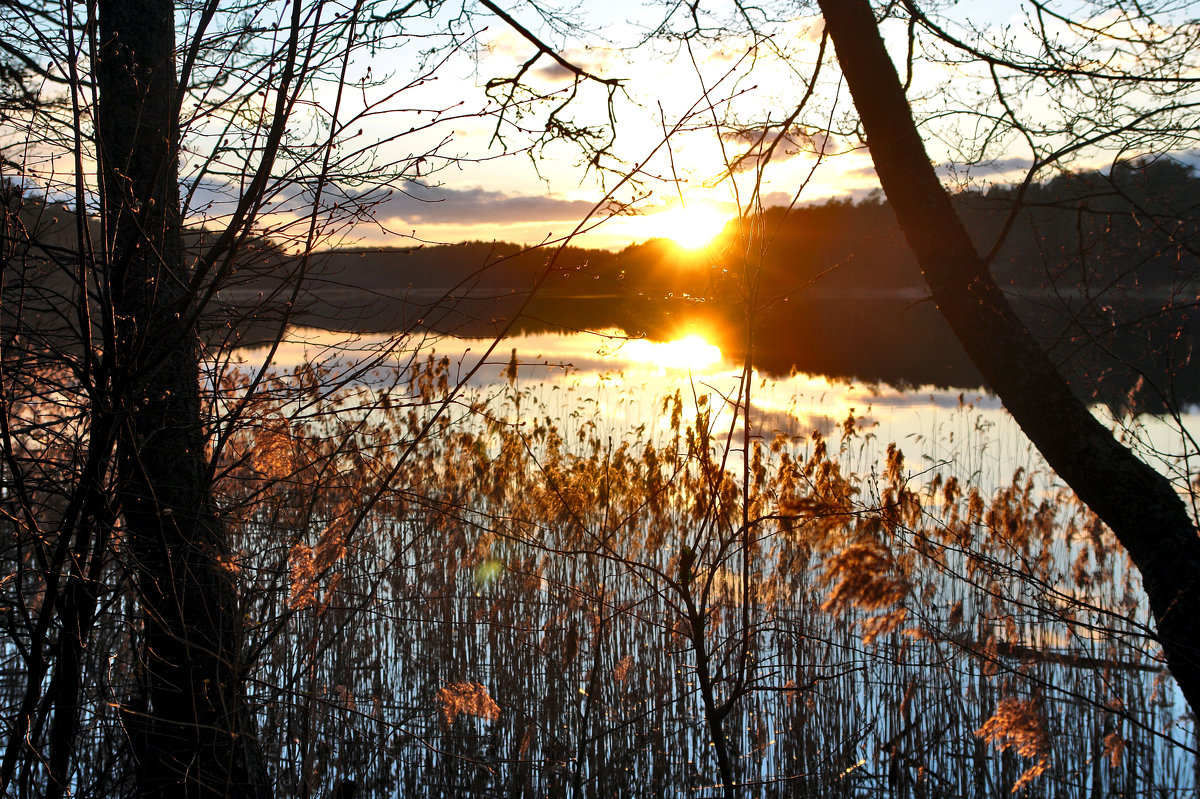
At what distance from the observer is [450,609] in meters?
5.10

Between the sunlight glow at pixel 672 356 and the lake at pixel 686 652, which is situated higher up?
the sunlight glow at pixel 672 356

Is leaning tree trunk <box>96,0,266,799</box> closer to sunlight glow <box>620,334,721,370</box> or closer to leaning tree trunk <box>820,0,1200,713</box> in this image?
leaning tree trunk <box>820,0,1200,713</box>

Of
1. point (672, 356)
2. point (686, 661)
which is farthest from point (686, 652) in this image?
point (672, 356)

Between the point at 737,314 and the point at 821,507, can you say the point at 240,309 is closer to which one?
the point at 737,314

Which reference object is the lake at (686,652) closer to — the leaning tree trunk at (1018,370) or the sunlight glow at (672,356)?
the leaning tree trunk at (1018,370)

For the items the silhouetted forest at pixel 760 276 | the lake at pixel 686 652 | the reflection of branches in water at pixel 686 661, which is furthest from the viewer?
the reflection of branches in water at pixel 686 661

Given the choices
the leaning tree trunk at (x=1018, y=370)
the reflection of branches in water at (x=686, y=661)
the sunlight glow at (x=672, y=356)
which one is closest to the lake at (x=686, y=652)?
the reflection of branches in water at (x=686, y=661)

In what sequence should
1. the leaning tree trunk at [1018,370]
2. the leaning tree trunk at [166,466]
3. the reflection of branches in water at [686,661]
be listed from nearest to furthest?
the leaning tree trunk at [166,466], the leaning tree trunk at [1018,370], the reflection of branches in water at [686,661]

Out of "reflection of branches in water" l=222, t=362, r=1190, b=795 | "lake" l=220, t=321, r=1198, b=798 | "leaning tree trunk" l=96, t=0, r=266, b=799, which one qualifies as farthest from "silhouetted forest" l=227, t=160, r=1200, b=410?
"reflection of branches in water" l=222, t=362, r=1190, b=795

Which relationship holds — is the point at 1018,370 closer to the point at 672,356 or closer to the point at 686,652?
the point at 686,652

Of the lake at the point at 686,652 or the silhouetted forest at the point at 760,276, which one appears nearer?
the silhouetted forest at the point at 760,276

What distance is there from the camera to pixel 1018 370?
3396mm

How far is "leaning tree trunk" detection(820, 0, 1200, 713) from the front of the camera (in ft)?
10.0

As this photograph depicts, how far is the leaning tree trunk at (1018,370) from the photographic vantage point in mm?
3061
